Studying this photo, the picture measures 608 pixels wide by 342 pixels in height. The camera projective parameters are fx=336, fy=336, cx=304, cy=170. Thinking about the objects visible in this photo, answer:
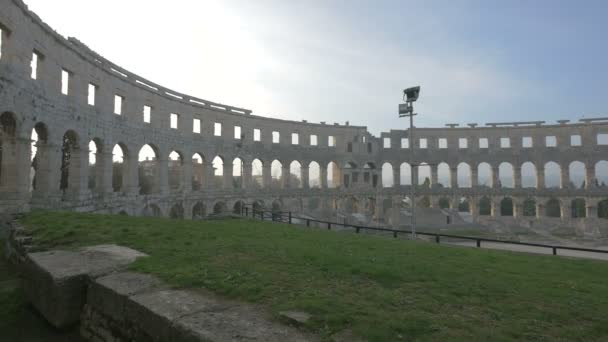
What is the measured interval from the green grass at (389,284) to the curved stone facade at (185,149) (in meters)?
7.85

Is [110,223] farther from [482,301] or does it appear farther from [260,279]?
[482,301]

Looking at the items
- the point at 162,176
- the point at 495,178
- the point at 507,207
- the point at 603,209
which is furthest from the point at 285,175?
A: the point at 603,209

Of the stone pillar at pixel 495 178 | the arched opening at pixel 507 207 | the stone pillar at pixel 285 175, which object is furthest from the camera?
the arched opening at pixel 507 207

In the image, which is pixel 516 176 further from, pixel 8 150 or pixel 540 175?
pixel 8 150

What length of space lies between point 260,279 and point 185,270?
121cm

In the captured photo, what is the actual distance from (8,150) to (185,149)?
14802 millimetres

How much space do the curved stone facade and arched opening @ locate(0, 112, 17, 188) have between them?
0.04 meters

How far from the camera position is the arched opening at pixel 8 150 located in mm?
12422

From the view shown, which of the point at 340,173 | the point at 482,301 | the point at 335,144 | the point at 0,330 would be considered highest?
the point at 335,144

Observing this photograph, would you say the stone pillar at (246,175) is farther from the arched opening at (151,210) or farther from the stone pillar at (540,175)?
the stone pillar at (540,175)

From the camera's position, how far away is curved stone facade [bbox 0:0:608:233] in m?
12.9

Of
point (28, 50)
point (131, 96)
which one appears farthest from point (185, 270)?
point (131, 96)

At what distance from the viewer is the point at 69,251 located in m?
6.25

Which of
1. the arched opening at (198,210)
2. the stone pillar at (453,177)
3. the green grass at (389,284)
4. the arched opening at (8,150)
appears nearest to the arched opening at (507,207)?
the stone pillar at (453,177)
